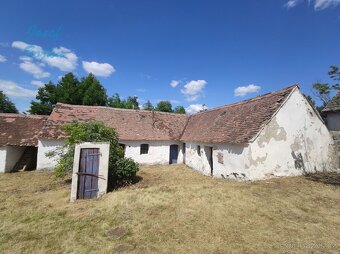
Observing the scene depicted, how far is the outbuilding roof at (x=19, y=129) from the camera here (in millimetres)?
17328

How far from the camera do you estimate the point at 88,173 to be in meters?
10.0

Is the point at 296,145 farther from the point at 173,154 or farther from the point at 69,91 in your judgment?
the point at 69,91

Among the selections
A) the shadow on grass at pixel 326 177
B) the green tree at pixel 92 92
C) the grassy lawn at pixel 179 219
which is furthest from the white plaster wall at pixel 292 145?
the green tree at pixel 92 92

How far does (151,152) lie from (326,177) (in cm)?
1394

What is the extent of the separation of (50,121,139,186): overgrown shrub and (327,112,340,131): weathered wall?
64.8 feet

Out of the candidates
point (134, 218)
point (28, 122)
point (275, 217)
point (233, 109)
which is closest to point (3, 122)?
point (28, 122)

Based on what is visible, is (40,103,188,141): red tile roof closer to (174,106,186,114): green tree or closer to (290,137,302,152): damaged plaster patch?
(290,137,302,152): damaged plaster patch

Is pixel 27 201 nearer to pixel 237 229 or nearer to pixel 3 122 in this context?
pixel 237 229

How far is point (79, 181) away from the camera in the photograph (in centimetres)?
985

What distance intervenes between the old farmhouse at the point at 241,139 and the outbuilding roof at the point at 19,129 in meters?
0.14

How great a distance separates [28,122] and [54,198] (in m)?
13.0

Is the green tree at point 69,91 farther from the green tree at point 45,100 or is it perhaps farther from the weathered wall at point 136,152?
the weathered wall at point 136,152

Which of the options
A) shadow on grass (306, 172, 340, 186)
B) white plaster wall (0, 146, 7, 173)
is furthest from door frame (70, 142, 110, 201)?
shadow on grass (306, 172, 340, 186)

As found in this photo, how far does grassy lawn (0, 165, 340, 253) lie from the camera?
19.3ft
